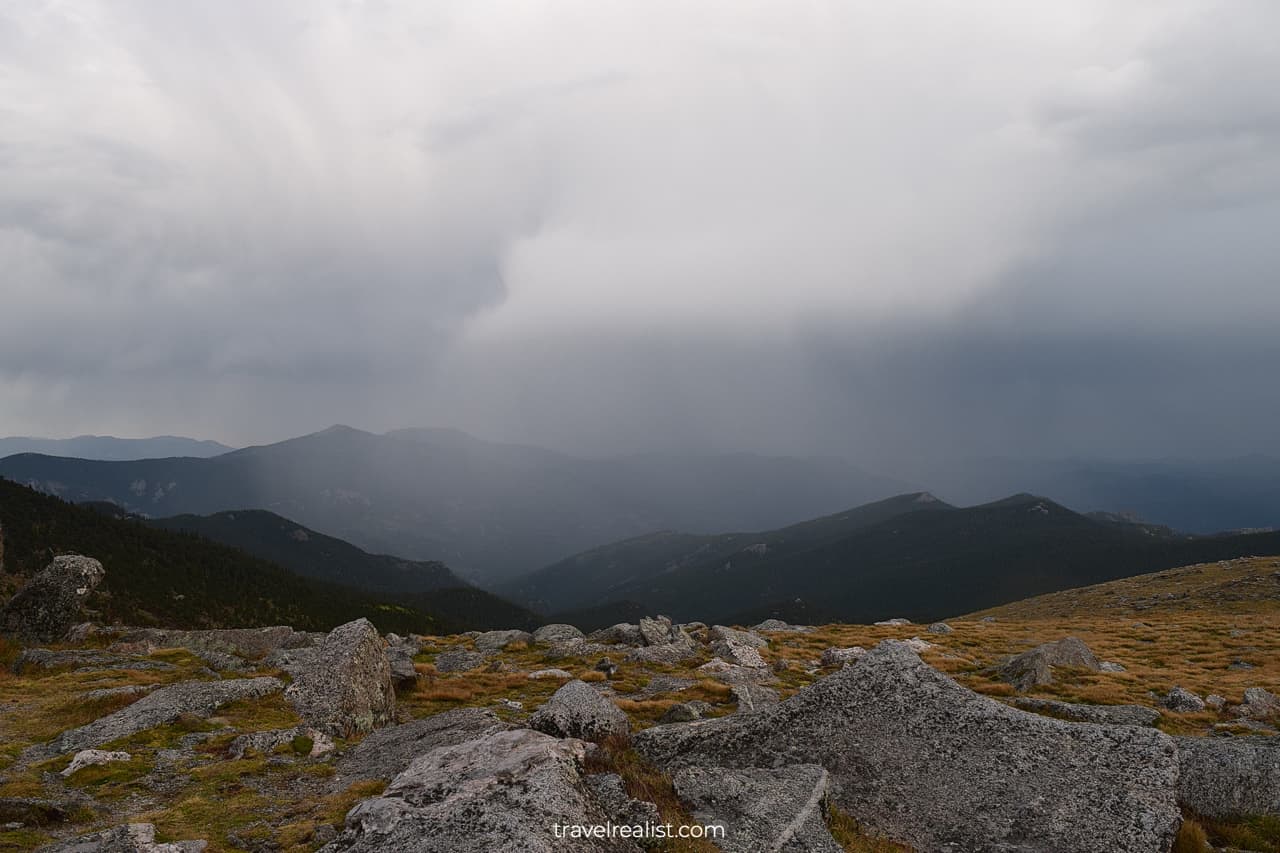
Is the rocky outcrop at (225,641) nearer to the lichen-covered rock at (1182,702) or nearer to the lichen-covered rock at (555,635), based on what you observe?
the lichen-covered rock at (555,635)

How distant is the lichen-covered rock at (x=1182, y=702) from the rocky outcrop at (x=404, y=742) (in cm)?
2801

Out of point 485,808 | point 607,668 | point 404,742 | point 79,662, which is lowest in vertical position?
point 607,668

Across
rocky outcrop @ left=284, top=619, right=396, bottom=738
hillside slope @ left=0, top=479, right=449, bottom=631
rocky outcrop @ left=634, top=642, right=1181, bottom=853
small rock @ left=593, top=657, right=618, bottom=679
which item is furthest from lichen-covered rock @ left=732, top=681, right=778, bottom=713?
hillside slope @ left=0, top=479, right=449, bottom=631

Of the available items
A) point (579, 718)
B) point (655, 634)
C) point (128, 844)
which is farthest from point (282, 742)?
point (655, 634)

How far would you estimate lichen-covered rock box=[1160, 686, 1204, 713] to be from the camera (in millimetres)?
25656

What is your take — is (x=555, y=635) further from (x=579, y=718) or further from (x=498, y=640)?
(x=579, y=718)

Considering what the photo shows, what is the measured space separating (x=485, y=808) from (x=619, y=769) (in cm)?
301

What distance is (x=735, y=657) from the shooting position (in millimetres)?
37219

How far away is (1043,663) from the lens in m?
30.8

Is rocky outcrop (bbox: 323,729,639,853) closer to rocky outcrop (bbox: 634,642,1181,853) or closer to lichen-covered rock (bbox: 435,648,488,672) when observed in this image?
rocky outcrop (bbox: 634,642,1181,853)

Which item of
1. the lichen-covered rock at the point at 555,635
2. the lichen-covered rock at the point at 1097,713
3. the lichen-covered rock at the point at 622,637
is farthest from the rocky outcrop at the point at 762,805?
the lichen-covered rock at the point at 555,635

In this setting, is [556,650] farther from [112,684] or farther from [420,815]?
[420,815]

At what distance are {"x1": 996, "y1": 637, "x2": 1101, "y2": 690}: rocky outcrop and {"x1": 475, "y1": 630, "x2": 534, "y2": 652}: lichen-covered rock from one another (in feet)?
105

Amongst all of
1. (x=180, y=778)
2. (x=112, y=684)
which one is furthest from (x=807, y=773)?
(x=112, y=684)
